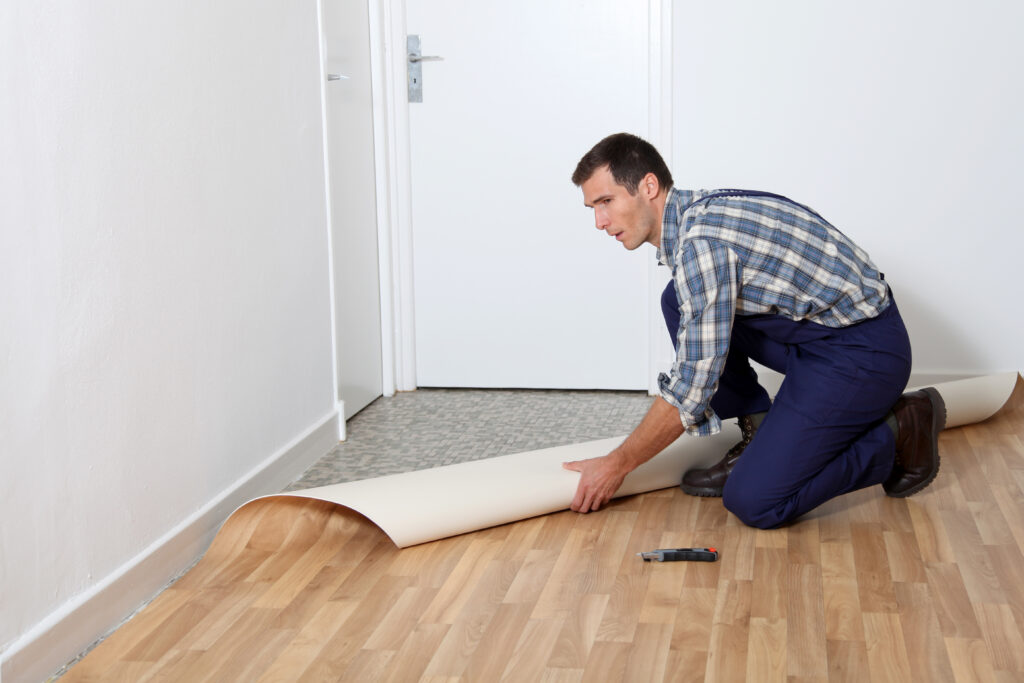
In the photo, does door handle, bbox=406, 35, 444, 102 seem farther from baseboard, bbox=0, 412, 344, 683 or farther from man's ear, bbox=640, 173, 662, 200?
man's ear, bbox=640, 173, 662, 200

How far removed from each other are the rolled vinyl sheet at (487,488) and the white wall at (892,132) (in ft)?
3.61

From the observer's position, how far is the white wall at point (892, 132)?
3.29 meters

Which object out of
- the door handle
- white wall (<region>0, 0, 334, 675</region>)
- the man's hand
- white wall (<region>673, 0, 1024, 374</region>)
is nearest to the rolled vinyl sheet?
the man's hand

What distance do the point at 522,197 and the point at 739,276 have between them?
60.8 inches

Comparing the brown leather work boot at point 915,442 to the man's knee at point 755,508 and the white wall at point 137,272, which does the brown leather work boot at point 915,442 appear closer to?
the man's knee at point 755,508

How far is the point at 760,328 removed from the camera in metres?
2.31

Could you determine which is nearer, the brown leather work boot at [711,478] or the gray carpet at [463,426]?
the brown leather work boot at [711,478]

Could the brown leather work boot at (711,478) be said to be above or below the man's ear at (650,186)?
below

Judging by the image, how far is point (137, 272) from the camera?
6.35ft

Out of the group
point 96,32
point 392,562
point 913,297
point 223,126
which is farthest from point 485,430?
point 96,32

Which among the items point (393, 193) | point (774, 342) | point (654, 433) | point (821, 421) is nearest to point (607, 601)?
point (654, 433)

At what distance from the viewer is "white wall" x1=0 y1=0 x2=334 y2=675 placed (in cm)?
161

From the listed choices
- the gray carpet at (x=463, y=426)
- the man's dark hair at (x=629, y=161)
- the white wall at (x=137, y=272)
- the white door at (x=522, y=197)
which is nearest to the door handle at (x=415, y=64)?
the white door at (x=522, y=197)

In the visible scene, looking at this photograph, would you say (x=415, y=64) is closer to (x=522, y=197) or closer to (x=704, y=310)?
(x=522, y=197)
